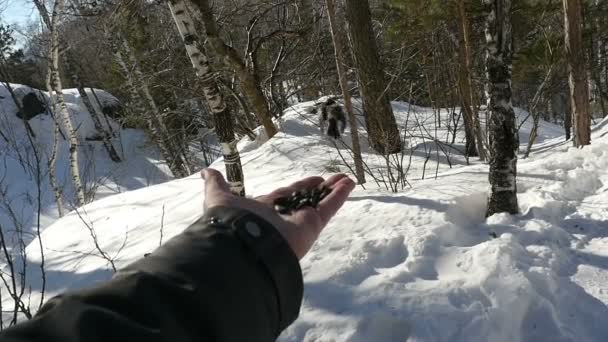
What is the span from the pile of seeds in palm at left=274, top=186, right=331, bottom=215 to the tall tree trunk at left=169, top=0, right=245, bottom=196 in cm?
275

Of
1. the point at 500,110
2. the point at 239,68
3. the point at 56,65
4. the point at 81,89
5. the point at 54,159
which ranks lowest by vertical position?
the point at 54,159

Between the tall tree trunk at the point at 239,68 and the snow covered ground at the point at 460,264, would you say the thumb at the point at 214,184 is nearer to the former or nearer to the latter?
the snow covered ground at the point at 460,264

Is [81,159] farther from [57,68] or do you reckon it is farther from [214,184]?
[214,184]

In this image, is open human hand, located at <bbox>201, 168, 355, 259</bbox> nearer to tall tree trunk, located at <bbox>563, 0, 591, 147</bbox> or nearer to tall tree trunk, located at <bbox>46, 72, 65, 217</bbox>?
tall tree trunk, located at <bbox>563, 0, 591, 147</bbox>

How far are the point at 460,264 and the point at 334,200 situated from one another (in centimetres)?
136

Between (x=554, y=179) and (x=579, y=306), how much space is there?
6.06 ft

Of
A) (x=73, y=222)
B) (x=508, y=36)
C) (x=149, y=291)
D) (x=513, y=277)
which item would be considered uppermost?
(x=508, y=36)

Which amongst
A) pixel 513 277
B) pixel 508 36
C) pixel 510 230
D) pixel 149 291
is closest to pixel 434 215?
pixel 510 230

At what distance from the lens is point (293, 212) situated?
52.2 inches

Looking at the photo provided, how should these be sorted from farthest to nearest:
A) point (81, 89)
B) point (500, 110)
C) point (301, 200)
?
point (81, 89) < point (500, 110) < point (301, 200)

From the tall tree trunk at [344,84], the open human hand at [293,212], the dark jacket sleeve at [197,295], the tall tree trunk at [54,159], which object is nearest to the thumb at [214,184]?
the open human hand at [293,212]

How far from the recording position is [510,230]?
2.79 m

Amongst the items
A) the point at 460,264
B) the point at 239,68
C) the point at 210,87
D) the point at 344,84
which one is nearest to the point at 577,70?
the point at 344,84

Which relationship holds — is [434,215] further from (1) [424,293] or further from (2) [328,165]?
(2) [328,165]
